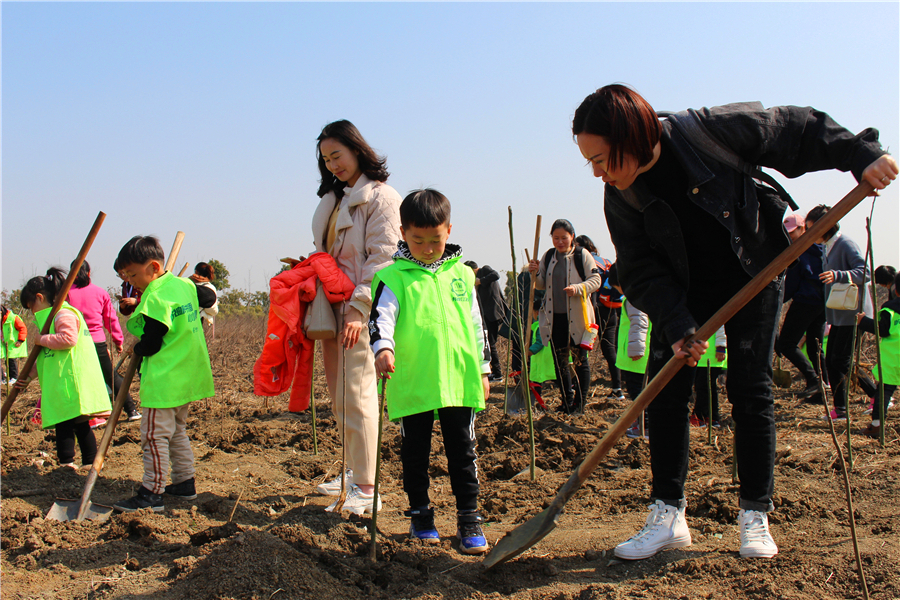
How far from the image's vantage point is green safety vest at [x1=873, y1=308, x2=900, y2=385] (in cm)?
479

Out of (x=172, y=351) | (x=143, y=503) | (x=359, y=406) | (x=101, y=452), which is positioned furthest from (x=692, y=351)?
(x=101, y=452)

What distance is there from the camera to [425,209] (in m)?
2.48

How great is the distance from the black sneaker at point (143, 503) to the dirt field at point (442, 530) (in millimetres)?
73

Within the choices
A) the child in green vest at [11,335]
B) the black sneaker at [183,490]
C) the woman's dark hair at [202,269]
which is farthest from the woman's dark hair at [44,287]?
the woman's dark hair at [202,269]

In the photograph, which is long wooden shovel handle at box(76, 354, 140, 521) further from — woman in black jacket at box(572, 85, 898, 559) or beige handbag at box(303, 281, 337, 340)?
woman in black jacket at box(572, 85, 898, 559)

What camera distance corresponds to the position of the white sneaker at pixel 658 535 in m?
2.23

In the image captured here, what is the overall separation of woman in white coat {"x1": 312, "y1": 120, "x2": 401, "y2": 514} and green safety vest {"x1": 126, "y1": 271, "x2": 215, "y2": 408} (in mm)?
838

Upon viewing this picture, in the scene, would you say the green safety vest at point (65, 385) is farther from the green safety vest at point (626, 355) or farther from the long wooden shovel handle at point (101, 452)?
the green safety vest at point (626, 355)

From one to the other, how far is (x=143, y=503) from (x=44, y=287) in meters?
2.13

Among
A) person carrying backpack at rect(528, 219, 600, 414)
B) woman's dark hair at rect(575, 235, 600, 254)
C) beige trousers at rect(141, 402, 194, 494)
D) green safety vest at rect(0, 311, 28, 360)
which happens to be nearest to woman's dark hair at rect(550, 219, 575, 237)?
person carrying backpack at rect(528, 219, 600, 414)

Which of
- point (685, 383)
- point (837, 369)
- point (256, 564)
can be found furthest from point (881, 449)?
point (256, 564)

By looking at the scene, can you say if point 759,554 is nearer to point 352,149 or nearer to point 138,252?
point 352,149

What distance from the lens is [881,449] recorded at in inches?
145

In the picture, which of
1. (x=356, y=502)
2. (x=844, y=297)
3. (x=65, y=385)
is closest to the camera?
(x=356, y=502)
